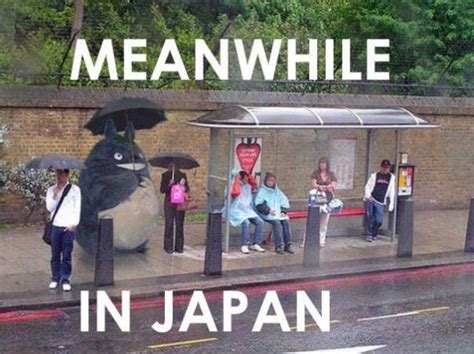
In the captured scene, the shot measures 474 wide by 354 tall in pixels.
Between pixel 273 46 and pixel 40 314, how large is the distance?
12113 millimetres

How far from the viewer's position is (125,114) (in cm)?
1367

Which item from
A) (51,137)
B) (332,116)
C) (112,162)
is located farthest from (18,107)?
(332,116)

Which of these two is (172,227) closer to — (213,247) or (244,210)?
(244,210)

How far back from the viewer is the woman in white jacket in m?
15.7

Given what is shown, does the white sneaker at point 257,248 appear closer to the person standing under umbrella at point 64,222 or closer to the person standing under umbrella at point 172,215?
the person standing under umbrella at point 172,215

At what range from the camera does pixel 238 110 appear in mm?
14250

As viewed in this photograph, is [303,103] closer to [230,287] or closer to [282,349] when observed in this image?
[230,287]

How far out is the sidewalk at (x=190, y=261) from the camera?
11.8 meters

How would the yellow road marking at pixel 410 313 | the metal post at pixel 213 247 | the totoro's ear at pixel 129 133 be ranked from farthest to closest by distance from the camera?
1. the totoro's ear at pixel 129 133
2. the metal post at pixel 213 247
3. the yellow road marking at pixel 410 313

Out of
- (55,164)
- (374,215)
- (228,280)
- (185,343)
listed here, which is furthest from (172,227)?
(185,343)

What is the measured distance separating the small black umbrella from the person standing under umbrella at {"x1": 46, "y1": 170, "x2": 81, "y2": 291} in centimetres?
266

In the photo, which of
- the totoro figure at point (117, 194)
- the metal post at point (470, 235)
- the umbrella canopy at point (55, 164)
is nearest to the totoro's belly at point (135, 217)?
the totoro figure at point (117, 194)

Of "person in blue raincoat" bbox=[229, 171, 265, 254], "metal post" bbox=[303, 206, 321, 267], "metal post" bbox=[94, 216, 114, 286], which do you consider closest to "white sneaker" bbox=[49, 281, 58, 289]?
"metal post" bbox=[94, 216, 114, 286]

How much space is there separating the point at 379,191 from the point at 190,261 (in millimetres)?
4151
